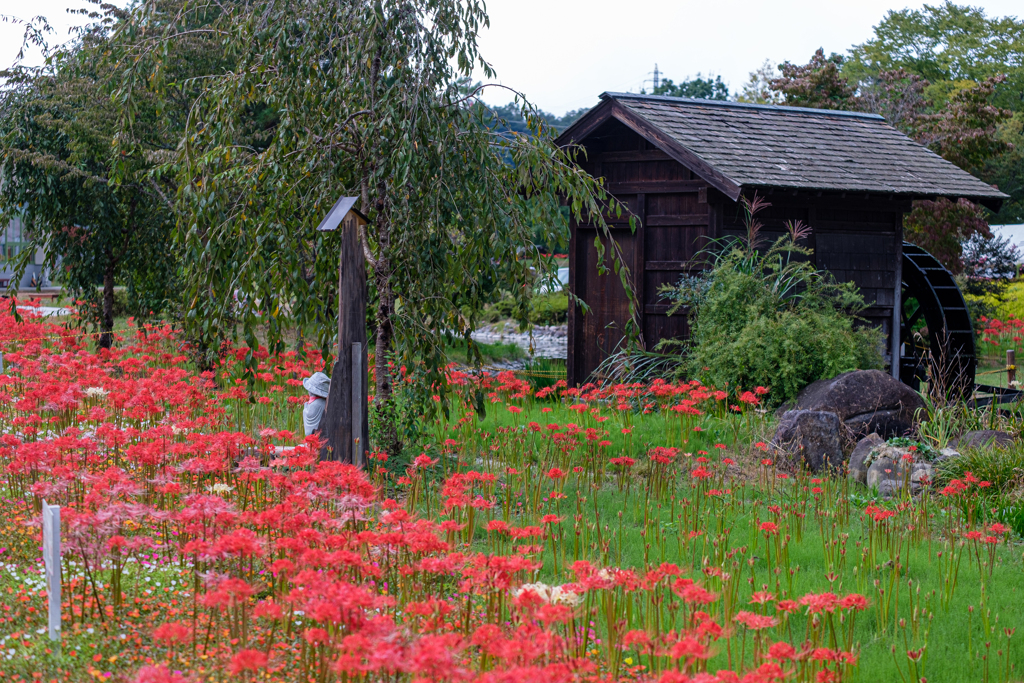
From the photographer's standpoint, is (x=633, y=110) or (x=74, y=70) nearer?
(x=74, y=70)

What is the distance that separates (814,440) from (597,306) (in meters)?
5.29

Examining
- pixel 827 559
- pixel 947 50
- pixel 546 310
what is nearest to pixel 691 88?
pixel 947 50

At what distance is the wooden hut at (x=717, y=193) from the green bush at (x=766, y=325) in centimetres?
55

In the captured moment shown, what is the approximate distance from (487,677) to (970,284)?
21.6 m

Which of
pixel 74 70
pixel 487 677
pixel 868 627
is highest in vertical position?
pixel 74 70

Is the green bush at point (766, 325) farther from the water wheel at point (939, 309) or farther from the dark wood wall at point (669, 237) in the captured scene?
the water wheel at point (939, 309)

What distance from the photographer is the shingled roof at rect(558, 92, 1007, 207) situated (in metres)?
11.8

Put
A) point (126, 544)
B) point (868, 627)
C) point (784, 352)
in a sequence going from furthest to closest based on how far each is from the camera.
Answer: point (784, 352)
point (868, 627)
point (126, 544)

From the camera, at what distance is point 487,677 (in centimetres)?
288

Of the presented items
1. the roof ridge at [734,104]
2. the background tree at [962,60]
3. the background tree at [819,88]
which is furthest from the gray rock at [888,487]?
the background tree at [962,60]

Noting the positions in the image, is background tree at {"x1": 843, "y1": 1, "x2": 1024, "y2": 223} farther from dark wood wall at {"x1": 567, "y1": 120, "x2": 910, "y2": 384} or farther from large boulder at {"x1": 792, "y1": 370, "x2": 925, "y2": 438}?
large boulder at {"x1": 792, "y1": 370, "x2": 925, "y2": 438}

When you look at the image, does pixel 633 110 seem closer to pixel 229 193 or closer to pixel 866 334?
pixel 866 334

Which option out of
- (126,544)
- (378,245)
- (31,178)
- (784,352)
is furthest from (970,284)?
(126,544)

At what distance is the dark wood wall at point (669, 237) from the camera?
12.4 meters
